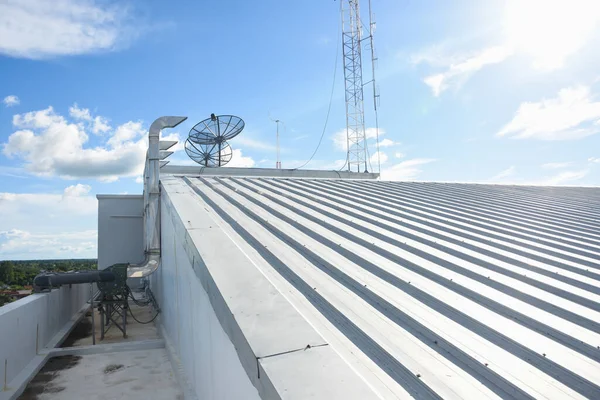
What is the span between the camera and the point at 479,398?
7.64 ft

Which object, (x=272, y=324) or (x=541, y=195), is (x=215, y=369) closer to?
(x=272, y=324)

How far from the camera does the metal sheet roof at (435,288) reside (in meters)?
2.58

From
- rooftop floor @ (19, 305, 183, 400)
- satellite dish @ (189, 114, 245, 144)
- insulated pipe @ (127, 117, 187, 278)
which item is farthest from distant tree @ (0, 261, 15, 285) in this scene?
rooftop floor @ (19, 305, 183, 400)

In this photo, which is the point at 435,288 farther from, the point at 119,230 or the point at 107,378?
the point at 119,230

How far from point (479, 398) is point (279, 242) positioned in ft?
9.56

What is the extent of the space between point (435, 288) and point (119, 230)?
15.0 meters

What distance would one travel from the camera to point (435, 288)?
12.5 ft

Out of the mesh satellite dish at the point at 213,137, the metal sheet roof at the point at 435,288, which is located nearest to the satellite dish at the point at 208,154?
the mesh satellite dish at the point at 213,137

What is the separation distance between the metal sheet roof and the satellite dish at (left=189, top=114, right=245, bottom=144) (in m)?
8.38

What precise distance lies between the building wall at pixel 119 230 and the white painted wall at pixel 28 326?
5158 millimetres

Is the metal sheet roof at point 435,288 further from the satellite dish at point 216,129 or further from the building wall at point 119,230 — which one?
the building wall at point 119,230

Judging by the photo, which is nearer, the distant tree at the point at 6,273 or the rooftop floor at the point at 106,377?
the rooftop floor at the point at 106,377

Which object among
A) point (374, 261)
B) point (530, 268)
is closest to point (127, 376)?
point (374, 261)

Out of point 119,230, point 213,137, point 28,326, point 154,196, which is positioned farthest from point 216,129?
point 28,326
